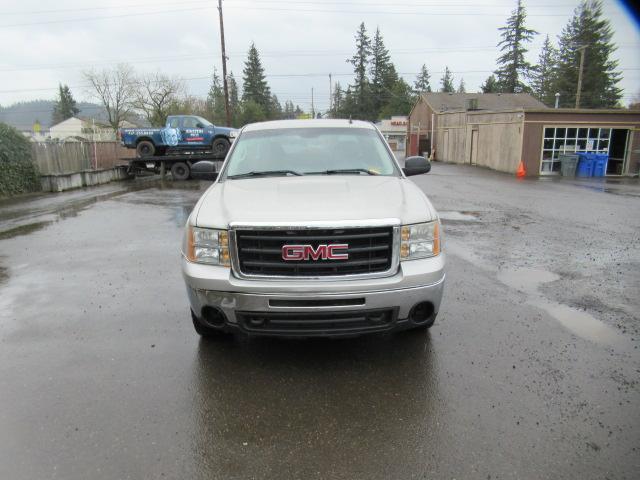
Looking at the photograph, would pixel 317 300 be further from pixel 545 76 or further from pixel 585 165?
pixel 545 76

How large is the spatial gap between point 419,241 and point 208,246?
1.55 metres

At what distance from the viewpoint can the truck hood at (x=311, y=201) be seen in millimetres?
3322

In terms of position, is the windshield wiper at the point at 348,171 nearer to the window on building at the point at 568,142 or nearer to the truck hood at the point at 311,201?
the truck hood at the point at 311,201

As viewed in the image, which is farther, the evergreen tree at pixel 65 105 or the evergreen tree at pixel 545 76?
the evergreen tree at pixel 65 105

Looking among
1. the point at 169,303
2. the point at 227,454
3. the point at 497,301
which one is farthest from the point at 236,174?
the point at 497,301

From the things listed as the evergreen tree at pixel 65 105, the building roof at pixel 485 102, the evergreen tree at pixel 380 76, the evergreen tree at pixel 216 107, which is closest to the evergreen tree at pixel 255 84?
the evergreen tree at pixel 216 107

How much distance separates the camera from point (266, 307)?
320 centimetres

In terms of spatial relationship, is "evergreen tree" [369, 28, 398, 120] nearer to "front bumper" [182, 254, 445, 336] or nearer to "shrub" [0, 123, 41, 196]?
"shrub" [0, 123, 41, 196]

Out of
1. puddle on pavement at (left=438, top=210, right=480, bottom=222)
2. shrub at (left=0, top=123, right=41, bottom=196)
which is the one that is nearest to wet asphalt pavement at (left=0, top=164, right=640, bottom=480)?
puddle on pavement at (left=438, top=210, right=480, bottom=222)

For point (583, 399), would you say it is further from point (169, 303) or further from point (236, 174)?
point (169, 303)

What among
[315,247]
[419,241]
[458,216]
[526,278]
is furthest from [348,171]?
[458,216]

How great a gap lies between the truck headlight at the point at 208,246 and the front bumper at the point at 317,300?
0.23ft

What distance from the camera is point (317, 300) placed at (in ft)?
10.4

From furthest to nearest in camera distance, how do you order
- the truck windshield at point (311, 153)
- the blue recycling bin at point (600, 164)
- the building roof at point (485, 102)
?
1. the building roof at point (485, 102)
2. the blue recycling bin at point (600, 164)
3. the truck windshield at point (311, 153)
